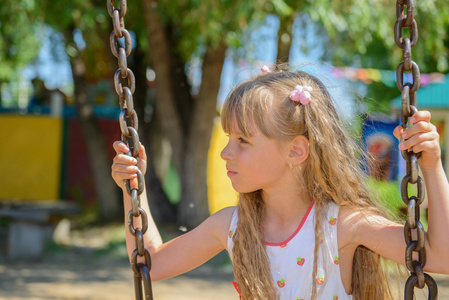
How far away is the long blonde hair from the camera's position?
161 cm

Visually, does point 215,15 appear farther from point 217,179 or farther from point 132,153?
point 217,179

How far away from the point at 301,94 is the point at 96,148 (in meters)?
6.33

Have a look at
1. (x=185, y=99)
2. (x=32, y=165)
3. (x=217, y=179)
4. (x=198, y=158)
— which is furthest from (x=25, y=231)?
(x=32, y=165)

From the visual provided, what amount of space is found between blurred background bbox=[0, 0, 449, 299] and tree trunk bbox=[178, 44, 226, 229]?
0.01m

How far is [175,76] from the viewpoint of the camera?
6785mm

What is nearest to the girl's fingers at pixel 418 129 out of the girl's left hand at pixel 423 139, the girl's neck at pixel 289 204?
the girl's left hand at pixel 423 139

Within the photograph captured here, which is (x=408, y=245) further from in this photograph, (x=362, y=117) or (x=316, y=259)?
(x=362, y=117)

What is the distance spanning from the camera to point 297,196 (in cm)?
170

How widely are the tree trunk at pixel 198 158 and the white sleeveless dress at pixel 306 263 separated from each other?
482 centimetres

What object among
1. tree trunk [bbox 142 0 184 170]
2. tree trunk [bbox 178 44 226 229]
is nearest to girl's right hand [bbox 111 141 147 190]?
tree trunk [bbox 142 0 184 170]

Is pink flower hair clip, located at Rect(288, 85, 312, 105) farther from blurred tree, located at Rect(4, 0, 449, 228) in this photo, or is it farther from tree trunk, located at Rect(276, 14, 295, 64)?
tree trunk, located at Rect(276, 14, 295, 64)

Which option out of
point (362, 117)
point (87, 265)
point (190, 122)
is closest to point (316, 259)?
point (362, 117)

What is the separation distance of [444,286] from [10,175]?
23.2 ft

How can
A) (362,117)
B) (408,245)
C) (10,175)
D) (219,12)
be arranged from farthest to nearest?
(10,175) < (219,12) < (362,117) < (408,245)
